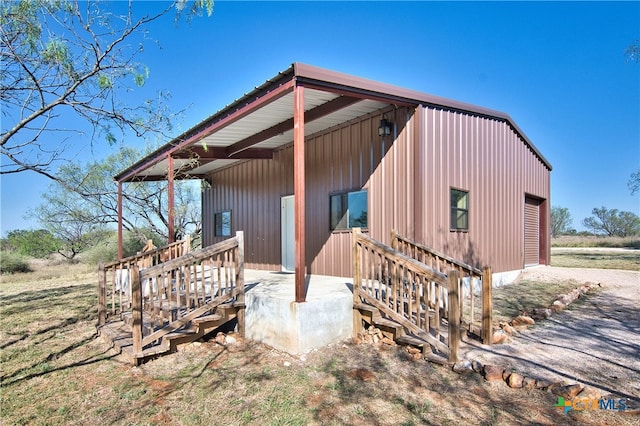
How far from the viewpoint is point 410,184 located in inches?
259

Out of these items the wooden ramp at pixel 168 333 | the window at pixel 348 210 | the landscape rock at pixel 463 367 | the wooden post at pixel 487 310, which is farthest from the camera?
the window at pixel 348 210

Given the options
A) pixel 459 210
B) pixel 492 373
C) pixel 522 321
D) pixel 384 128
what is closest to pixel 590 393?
pixel 492 373

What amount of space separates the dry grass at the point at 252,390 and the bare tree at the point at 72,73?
218 cm

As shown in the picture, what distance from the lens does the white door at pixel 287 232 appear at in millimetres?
9328

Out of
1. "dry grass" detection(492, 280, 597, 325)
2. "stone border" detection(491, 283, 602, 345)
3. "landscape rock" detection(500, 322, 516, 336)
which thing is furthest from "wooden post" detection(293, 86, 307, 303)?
"dry grass" detection(492, 280, 597, 325)

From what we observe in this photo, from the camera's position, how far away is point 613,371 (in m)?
3.60

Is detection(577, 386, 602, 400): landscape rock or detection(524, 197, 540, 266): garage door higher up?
detection(524, 197, 540, 266): garage door

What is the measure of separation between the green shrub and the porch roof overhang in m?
9.86

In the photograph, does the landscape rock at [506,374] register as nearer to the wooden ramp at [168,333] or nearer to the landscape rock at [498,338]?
the landscape rock at [498,338]

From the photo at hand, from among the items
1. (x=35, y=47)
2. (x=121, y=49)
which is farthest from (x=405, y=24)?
(x=35, y=47)

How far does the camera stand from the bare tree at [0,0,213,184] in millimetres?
3469

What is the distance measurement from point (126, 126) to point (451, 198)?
5657 mm

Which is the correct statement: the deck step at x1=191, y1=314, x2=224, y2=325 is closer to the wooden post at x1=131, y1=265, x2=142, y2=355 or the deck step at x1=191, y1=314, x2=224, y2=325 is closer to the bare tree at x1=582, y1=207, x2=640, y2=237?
the wooden post at x1=131, y1=265, x2=142, y2=355

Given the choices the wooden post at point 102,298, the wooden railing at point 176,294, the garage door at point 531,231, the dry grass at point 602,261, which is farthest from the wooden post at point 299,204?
the dry grass at point 602,261
